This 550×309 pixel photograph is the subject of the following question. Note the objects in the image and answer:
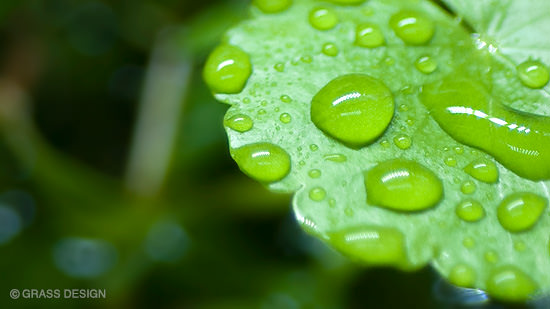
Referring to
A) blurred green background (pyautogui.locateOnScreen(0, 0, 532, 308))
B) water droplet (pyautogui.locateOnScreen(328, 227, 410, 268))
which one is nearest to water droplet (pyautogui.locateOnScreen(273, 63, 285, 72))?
water droplet (pyautogui.locateOnScreen(328, 227, 410, 268))

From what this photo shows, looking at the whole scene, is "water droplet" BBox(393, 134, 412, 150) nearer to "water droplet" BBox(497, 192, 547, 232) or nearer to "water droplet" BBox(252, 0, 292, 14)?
"water droplet" BBox(497, 192, 547, 232)

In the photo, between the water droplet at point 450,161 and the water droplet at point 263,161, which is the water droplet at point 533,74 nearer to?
the water droplet at point 450,161

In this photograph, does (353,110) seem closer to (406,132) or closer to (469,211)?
(406,132)

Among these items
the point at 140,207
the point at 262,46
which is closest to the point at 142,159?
the point at 140,207

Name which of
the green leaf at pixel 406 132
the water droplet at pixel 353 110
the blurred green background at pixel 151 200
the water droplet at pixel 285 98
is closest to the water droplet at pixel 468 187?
the green leaf at pixel 406 132

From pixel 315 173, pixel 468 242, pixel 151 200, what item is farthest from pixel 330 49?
pixel 151 200

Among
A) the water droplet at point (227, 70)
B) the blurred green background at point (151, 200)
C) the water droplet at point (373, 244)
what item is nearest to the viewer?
the water droplet at point (373, 244)

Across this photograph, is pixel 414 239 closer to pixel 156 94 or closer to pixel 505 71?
pixel 505 71
